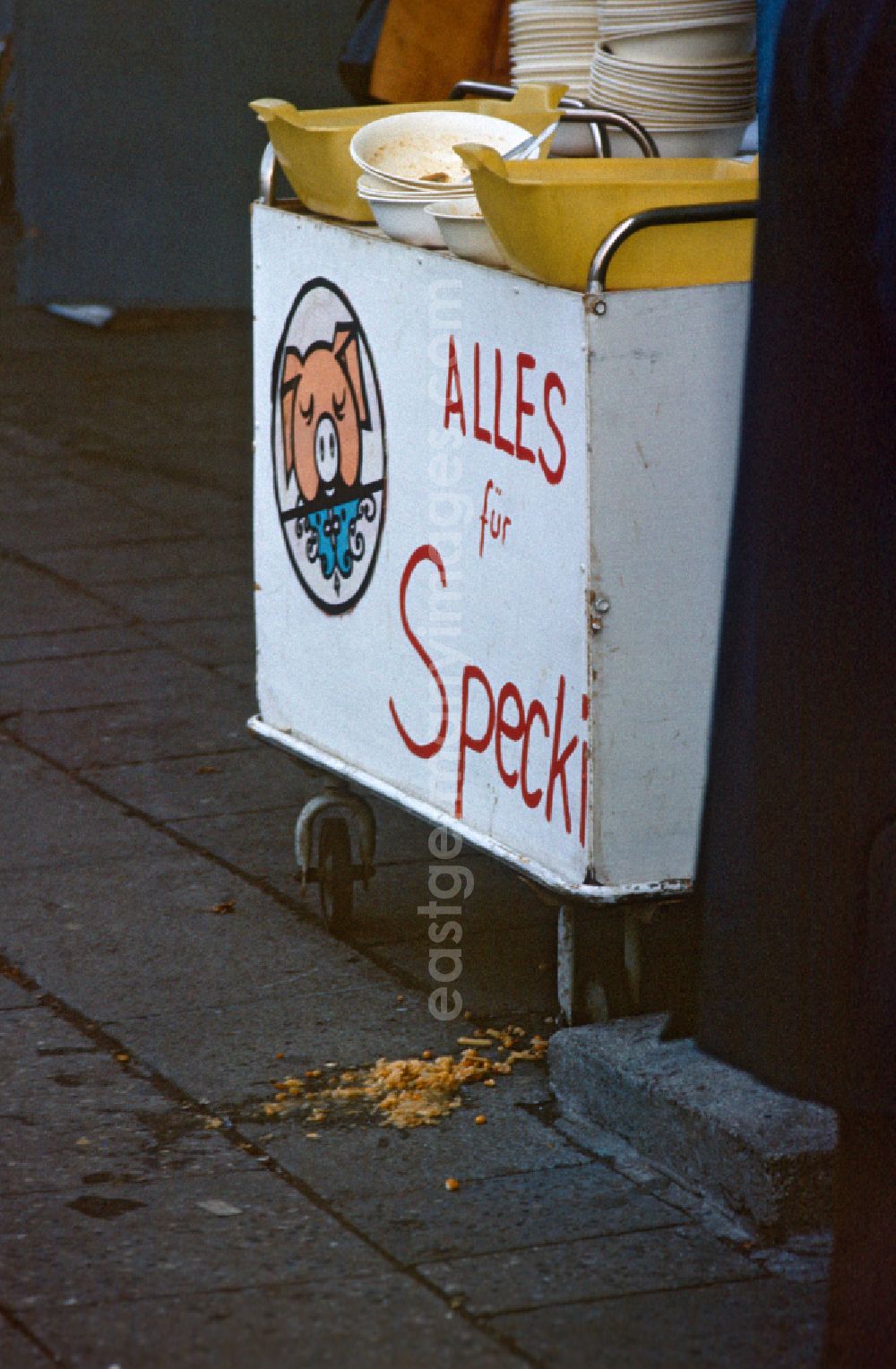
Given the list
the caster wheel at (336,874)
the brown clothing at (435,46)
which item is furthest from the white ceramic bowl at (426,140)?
the caster wheel at (336,874)

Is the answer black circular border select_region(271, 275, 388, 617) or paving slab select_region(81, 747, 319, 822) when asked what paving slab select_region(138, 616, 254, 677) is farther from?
black circular border select_region(271, 275, 388, 617)

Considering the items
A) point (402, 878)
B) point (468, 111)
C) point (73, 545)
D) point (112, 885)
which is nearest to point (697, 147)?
point (468, 111)

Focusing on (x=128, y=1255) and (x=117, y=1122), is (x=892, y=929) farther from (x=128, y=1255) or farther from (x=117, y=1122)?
(x=117, y=1122)

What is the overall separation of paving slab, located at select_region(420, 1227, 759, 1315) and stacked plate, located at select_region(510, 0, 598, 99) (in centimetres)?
235

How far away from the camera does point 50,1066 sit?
3627 mm

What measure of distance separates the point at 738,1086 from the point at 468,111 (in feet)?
6.29

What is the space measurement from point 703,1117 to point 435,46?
9.58 feet

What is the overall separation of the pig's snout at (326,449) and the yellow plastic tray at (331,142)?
0.38 m

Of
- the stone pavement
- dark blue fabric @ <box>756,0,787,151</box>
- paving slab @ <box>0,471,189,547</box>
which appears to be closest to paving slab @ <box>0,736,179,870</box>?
the stone pavement

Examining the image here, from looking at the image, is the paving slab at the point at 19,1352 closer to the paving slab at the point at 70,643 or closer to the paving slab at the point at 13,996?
the paving slab at the point at 13,996

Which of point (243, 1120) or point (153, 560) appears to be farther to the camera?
point (153, 560)

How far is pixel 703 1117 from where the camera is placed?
3.14 metres

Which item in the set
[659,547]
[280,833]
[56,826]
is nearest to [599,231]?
[659,547]

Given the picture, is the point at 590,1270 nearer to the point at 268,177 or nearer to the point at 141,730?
the point at 268,177
